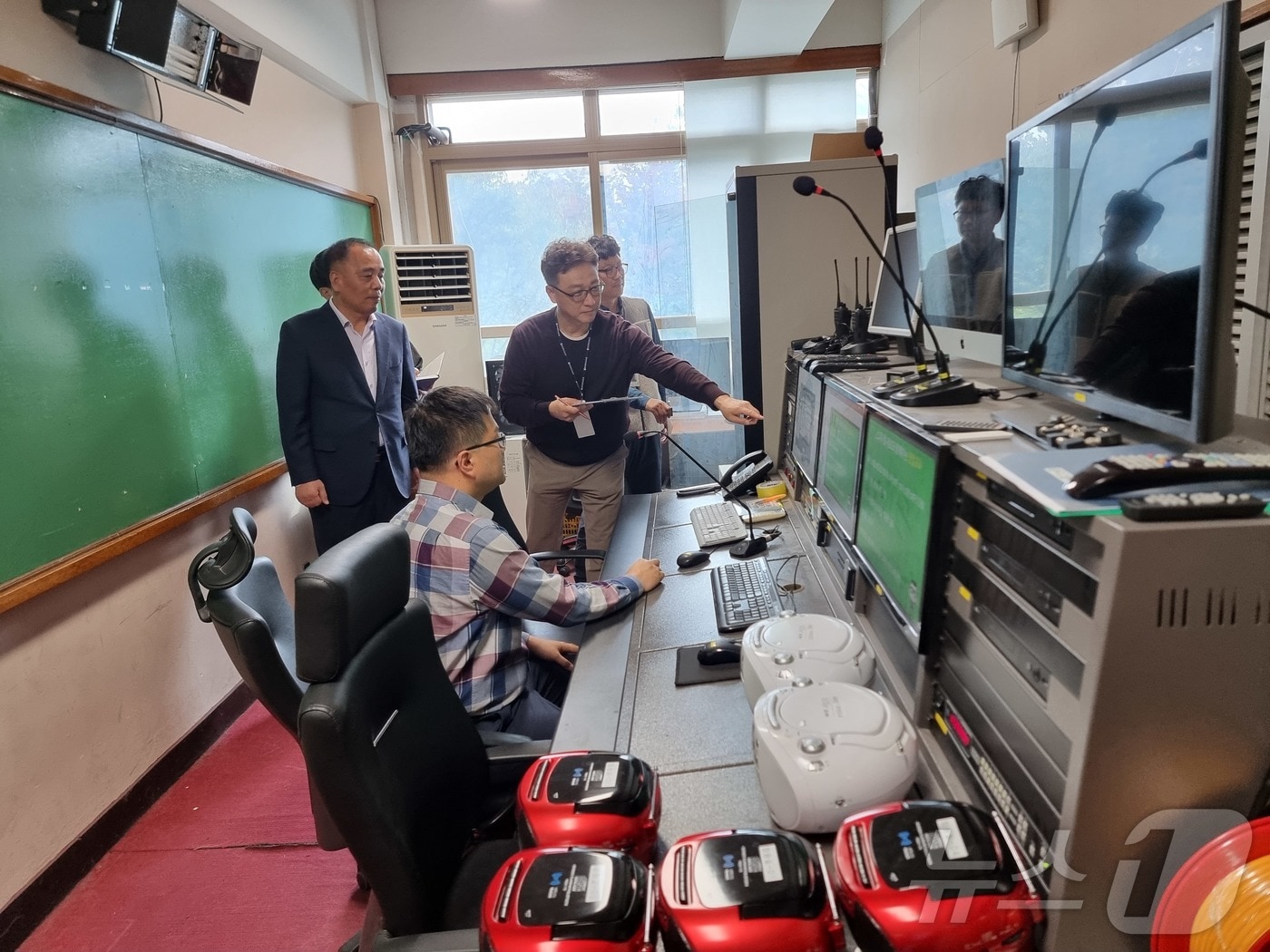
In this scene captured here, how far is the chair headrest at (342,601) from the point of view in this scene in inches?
38.8

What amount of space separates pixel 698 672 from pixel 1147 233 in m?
0.91

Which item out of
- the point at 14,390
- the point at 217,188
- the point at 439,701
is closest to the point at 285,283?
the point at 217,188

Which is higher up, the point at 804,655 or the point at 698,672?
the point at 804,655

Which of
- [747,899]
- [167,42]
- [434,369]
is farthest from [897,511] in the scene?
[434,369]

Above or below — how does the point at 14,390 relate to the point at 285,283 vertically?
below

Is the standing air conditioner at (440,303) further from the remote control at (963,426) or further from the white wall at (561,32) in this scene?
the remote control at (963,426)

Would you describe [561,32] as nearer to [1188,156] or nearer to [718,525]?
[718,525]

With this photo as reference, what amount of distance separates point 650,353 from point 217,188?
1.68 meters

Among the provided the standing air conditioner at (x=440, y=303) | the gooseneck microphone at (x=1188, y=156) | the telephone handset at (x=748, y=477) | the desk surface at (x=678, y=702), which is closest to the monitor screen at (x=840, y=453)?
the desk surface at (x=678, y=702)

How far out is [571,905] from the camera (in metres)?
0.67

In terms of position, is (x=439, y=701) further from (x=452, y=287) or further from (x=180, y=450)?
(x=452, y=287)

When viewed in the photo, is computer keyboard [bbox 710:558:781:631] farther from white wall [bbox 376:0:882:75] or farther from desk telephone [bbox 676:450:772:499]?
white wall [bbox 376:0:882:75]

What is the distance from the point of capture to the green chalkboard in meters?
1.84

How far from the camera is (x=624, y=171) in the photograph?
4.54 metres
